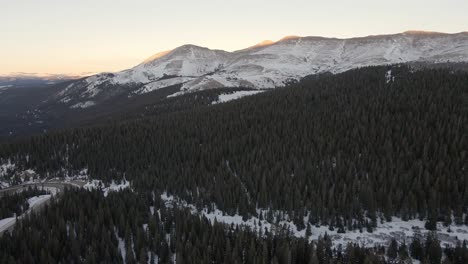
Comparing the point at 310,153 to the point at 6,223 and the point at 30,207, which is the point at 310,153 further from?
the point at 6,223

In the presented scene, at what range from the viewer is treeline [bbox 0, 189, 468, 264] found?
136ft

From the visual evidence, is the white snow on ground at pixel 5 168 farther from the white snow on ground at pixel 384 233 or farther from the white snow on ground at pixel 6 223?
the white snow on ground at pixel 384 233

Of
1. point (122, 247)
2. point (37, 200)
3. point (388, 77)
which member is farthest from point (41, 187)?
point (388, 77)

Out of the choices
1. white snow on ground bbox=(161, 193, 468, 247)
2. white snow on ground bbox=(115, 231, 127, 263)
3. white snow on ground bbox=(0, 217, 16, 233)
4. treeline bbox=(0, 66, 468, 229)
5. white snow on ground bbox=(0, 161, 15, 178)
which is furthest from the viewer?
white snow on ground bbox=(0, 161, 15, 178)

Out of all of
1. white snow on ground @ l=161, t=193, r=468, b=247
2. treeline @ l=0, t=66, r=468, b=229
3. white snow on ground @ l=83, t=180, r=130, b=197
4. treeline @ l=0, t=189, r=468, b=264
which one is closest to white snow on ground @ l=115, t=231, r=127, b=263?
treeline @ l=0, t=189, r=468, b=264

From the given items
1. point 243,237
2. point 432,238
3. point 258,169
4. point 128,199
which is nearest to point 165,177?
point 128,199

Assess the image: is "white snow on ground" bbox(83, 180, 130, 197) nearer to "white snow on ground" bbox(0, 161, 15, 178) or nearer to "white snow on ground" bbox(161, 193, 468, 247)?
"white snow on ground" bbox(0, 161, 15, 178)

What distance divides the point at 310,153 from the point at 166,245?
36664 millimetres

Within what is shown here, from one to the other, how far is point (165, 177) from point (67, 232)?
26.9 meters

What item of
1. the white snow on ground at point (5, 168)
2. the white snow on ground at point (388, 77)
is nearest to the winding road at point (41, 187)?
the white snow on ground at point (5, 168)

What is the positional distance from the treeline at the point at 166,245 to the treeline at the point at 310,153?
8176 mm

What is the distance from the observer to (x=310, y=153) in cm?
7244

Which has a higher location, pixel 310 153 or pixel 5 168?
pixel 310 153

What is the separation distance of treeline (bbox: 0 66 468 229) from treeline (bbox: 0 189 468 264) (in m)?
8.18
